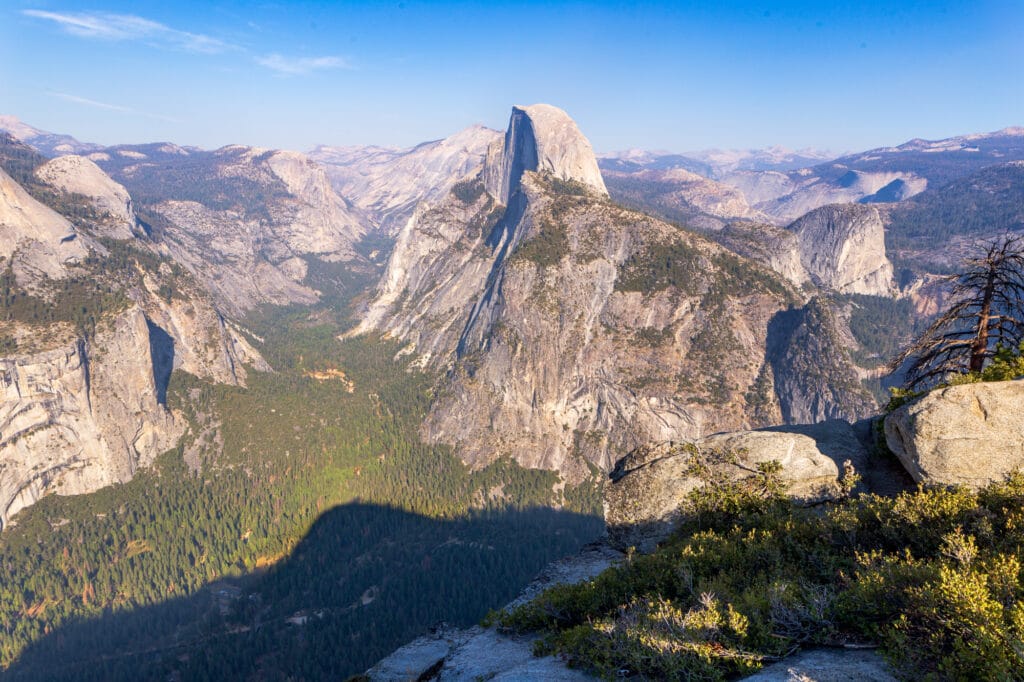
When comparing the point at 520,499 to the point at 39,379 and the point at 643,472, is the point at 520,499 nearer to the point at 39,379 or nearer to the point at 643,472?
the point at 643,472

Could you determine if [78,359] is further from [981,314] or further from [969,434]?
[981,314]

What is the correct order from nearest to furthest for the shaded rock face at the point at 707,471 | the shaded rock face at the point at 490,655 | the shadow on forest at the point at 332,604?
the shaded rock face at the point at 490,655 → the shaded rock face at the point at 707,471 → the shadow on forest at the point at 332,604

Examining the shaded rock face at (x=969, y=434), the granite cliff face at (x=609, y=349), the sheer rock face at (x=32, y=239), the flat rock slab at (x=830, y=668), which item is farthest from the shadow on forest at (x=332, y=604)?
the sheer rock face at (x=32, y=239)

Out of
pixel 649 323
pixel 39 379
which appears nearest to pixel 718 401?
pixel 649 323

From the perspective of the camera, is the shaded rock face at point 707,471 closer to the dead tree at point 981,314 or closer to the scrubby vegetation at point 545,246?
the dead tree at point 981,314

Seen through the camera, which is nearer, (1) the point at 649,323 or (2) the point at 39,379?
(2) the point at 39,379

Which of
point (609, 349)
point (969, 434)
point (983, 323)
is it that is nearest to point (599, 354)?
point (609, 349)
